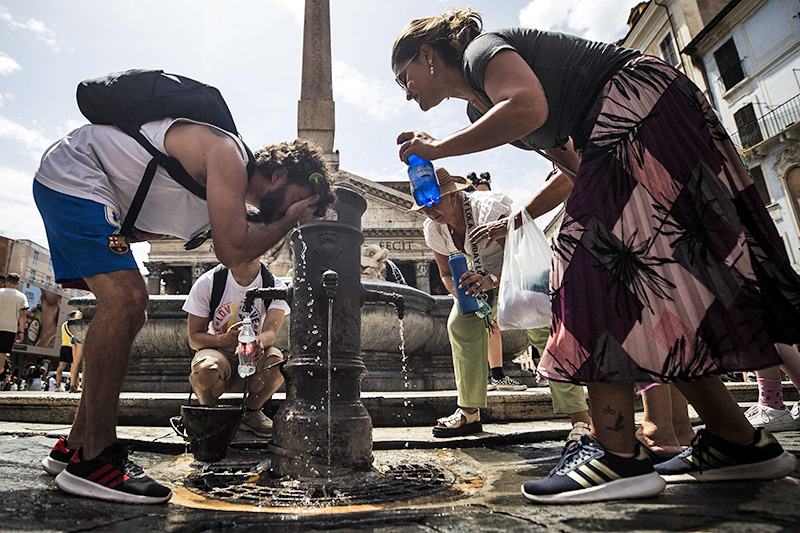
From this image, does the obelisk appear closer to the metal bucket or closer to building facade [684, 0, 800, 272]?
the metal bucket

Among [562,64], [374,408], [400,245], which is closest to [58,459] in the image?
[374,408]

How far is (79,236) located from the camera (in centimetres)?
172

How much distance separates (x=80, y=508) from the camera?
4.57 ft

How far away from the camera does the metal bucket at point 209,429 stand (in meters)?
2.25

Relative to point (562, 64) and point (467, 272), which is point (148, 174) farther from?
point (467, 272)

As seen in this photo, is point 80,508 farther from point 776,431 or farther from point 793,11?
point 793,11

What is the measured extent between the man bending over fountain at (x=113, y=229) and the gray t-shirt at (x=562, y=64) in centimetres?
100

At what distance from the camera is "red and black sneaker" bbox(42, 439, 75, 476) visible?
1869 millimetres

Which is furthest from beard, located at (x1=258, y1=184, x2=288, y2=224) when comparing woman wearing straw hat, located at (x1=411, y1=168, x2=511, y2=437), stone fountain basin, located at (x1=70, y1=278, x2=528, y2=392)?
stone fountain basin, located at (x1=70, y1=278, x2=528, y2=392)

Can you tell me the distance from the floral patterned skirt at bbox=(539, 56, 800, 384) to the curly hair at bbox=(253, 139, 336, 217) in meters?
1.14

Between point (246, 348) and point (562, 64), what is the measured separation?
238cm

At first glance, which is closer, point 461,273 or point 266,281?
point 461,273

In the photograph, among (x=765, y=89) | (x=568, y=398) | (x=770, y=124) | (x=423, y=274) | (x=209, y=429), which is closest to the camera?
(x=209, y=429)

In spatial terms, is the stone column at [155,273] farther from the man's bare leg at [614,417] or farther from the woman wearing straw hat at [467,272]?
the man's bare leg at [614,417]
